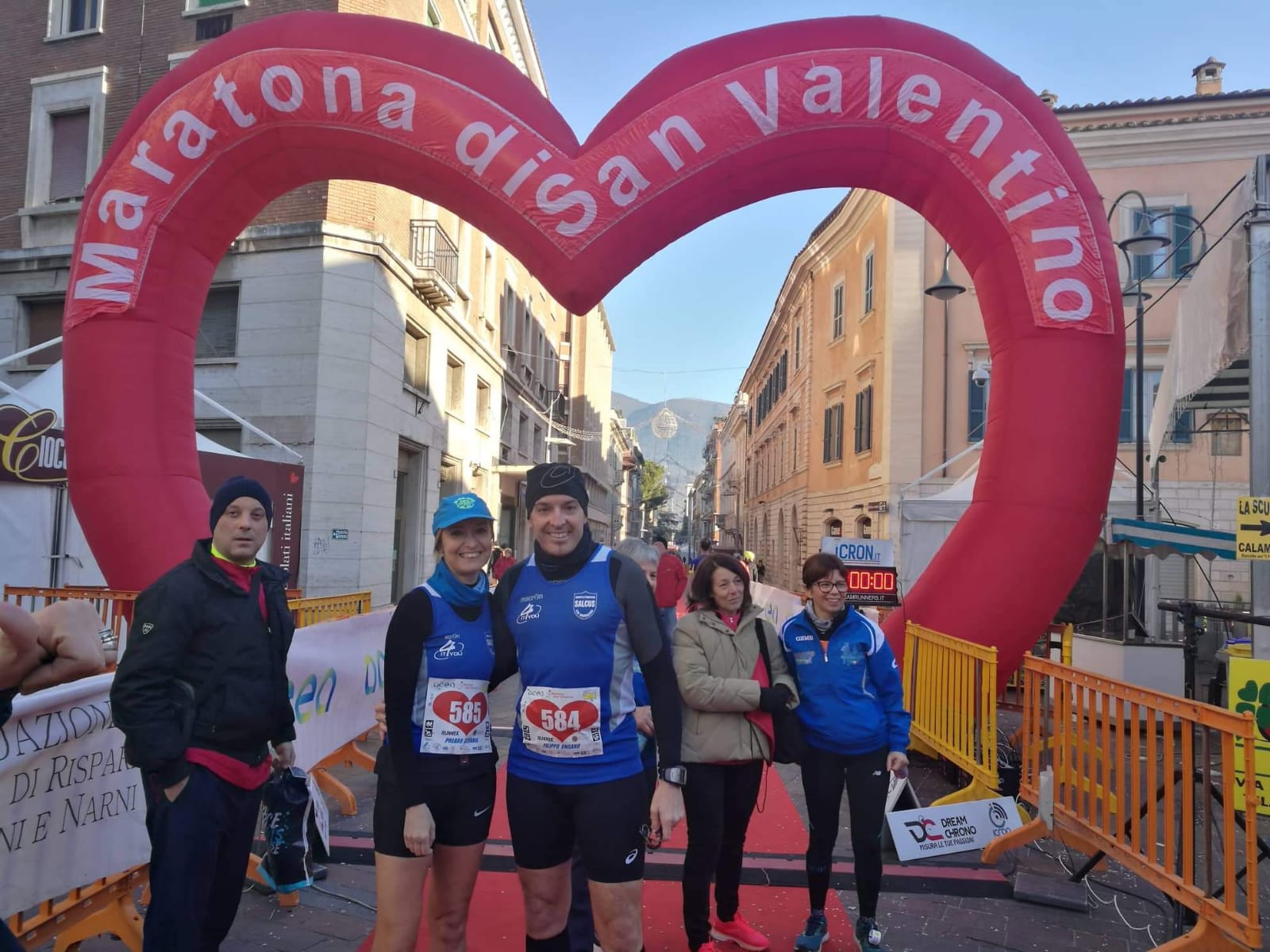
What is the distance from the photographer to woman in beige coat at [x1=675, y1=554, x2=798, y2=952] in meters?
3.36

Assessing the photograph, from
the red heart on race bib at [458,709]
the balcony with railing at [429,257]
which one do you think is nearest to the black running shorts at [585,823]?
the red heart on race bib at [458,709]

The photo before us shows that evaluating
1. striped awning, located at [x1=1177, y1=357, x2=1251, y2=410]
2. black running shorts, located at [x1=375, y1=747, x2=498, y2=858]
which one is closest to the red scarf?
black running shorts, located at [x1=375, y1=747, x2=498, y2=858]

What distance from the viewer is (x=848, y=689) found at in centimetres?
360

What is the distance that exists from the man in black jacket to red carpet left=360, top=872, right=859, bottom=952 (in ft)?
3.93

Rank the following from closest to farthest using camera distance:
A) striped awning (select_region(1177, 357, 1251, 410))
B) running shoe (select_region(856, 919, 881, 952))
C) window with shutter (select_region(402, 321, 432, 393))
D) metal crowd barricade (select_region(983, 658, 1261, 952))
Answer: metal crowd barricade (select_region(983, 658, 1261, 952)), running shoe (select_region(856, 919, 881, 952)), striped awning (select_region(1177, 357, 1251, 410)), window with shutter (select_region(402, 321, 432, 393))

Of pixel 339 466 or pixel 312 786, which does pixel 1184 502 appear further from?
pixel 312 786

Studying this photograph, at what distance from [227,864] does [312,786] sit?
4.87 ft

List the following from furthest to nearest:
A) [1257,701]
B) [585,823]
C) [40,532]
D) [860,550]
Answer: [40,532] → [860,550] → [1257,701] → [585,823]

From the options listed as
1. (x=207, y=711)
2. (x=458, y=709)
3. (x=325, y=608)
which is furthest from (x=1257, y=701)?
(x=325, y=608)

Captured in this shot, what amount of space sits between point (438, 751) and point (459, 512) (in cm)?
77

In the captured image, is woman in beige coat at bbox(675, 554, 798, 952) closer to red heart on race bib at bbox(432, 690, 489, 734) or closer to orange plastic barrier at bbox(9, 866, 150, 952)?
red heart on race bib at bbox(432, 690, 489, 734)

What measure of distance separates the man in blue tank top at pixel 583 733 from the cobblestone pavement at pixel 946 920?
1.26 metres

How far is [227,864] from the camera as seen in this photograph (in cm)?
273

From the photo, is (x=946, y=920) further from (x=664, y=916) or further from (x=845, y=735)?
(x=664, y=916)
